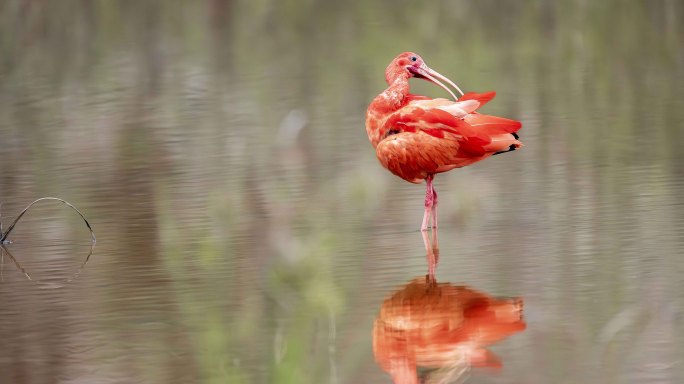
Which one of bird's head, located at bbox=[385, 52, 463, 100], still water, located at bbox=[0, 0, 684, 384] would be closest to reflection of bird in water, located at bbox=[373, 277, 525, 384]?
still water, located at bbox=[0, 0, 684, 384]

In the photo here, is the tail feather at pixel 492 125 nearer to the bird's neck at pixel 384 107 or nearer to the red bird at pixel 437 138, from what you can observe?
the red bird at pixel 437 138

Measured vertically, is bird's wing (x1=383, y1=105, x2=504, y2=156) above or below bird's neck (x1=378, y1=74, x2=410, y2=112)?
below

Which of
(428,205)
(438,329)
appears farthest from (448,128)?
(438,329)

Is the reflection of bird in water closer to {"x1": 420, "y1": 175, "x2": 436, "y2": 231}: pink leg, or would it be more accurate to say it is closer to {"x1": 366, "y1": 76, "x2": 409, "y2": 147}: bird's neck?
{"x1": 420, "y1": 175, "x2": 436, "y2": 231}: pink leg

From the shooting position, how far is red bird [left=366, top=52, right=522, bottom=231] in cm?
769

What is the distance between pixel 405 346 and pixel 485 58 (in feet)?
32.8

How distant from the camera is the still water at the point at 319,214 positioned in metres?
5.64

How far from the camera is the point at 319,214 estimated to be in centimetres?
827

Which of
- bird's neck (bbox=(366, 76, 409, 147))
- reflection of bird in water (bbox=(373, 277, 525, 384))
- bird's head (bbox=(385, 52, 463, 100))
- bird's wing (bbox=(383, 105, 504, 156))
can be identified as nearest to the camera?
reflection of bird in water (bbox=(373, 277, 525, 384))

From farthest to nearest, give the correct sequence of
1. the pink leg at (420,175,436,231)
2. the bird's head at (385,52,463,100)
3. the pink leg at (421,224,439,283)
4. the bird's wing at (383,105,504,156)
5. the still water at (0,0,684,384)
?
the bird's head at (385,52,463,100) < the pink leg at (420,175,436,231) < the bird's wing at (383,105,504,156) < the pink leg at (421,224,439,283) < the still water at (0,0,684,384)

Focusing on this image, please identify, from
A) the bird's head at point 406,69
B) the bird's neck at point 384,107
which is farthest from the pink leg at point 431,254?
the bird's head at point 406,69

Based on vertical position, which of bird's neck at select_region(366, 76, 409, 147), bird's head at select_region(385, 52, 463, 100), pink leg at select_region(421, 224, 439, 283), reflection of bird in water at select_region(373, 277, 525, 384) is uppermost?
bird's head at select_region(385, 52, 463, 100)

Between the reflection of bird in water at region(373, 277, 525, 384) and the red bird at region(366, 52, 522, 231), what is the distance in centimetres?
123

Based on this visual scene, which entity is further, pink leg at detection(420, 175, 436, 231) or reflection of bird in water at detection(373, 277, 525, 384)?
pink leg at detection(420, 175, 436, 231)
